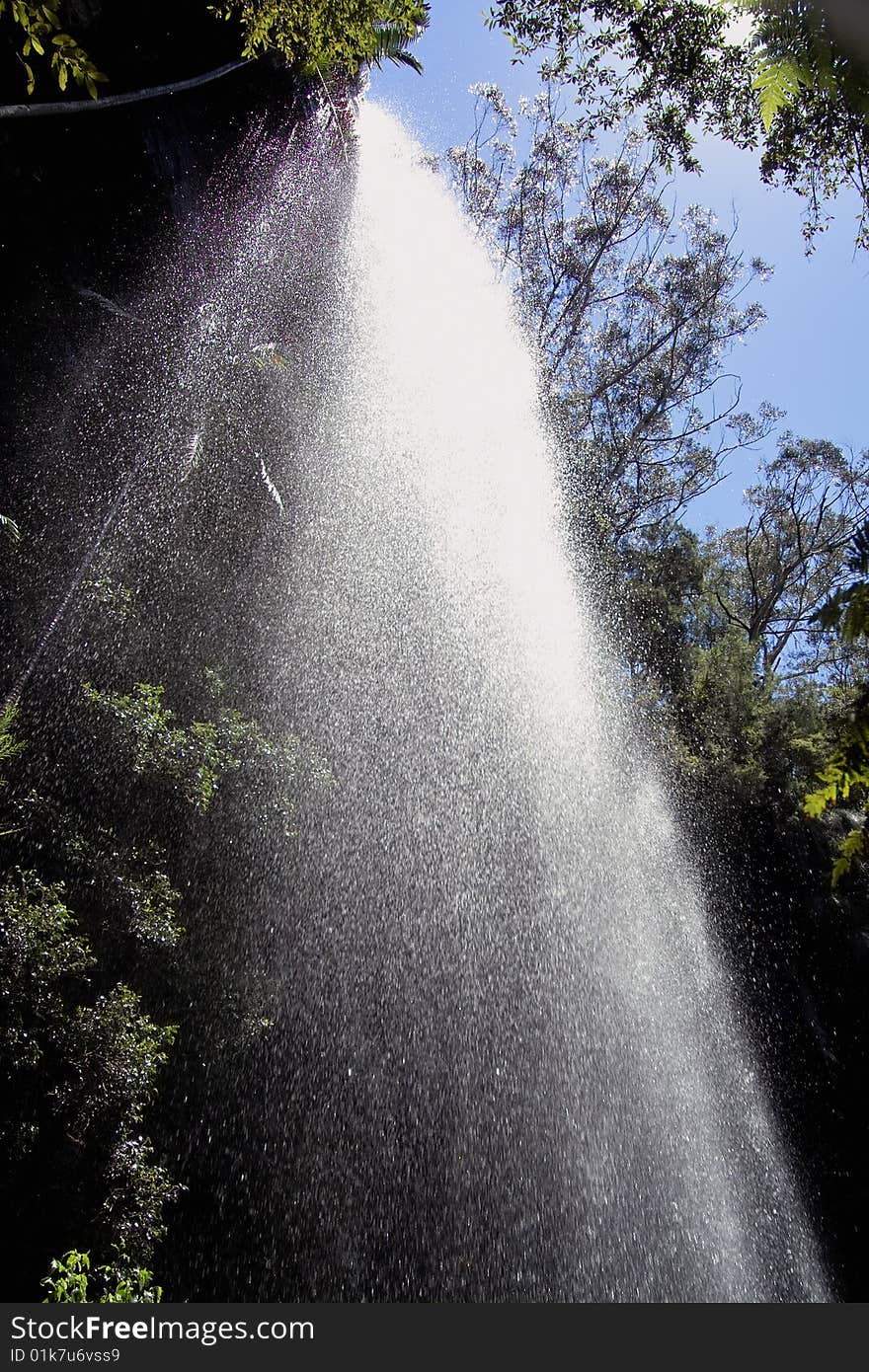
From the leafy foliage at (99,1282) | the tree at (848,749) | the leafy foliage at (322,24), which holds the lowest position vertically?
the leafy foliage at (99,1282)

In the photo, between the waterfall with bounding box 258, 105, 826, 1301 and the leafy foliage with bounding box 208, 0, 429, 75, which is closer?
the leafy foliage with bounding box 208, 0, 429, 75

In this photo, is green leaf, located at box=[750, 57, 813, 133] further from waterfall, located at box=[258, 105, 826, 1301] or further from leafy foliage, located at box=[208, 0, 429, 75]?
waterfall, located at box=[258, 105, 826, 1301]

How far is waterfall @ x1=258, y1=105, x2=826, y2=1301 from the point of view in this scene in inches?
321

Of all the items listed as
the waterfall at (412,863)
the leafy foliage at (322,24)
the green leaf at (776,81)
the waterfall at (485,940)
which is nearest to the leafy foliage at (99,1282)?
the waterfall at (412,863)

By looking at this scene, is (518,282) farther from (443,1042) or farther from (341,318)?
(443,1042)

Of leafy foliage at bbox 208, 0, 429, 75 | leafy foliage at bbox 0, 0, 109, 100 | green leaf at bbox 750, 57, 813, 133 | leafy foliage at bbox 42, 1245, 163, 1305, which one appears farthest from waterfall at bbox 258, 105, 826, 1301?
green leaf at bbox 750, 57, 813, 133

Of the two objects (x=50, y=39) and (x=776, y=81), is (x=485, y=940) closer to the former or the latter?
(x=776, y=81)

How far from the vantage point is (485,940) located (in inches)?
398

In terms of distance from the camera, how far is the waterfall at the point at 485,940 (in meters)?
8.15

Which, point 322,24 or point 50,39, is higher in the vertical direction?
point 322,24

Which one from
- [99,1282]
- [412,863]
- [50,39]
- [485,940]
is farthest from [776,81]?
[485,940]

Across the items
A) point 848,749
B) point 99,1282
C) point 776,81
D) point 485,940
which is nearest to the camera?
point 848,749

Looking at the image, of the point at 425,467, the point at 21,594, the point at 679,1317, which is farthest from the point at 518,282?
the point at 679,1317

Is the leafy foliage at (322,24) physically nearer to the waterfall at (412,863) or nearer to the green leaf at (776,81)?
the green leaf at (776,81)
